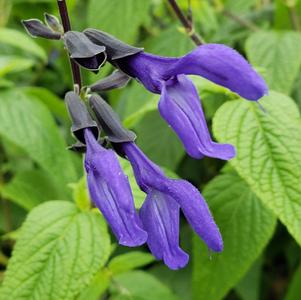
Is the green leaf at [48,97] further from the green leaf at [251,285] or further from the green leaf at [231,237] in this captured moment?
the green leaf at [251,285]

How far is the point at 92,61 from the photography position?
2.93ft

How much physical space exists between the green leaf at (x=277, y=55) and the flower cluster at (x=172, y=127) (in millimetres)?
778

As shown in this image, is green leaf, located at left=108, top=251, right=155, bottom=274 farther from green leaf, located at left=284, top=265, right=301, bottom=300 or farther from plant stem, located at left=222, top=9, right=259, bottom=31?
plant stem, located at left=222, top=9, right=259, bottom=31

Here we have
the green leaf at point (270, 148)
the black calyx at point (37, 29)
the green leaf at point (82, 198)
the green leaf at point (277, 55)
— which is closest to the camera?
the black calyx at point (37, 29)

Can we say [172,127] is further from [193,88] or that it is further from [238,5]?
[238,5]

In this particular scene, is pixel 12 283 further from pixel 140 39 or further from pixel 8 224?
pixel 140 39

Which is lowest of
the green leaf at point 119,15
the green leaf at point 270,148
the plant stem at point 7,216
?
the plant stem at point 7,216

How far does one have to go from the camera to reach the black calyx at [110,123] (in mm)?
922

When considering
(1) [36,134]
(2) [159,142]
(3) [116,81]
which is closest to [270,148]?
(3) [116,81]

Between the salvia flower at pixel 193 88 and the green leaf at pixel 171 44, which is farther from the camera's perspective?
the green leaf at pixel 171 44

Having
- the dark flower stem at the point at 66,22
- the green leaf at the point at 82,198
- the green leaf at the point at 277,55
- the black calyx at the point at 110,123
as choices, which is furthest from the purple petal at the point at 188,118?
the green leaf at the point at 277,55

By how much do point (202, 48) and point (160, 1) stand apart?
166 centimetres

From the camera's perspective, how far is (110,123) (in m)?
0.94

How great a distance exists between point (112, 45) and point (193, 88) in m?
0.15
